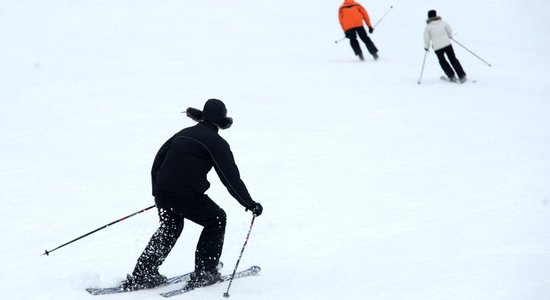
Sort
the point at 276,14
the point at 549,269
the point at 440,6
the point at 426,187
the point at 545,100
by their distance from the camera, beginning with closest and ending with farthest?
the point at 549,269, the point at 426,187, the point at 545,100, the point at 276,14, the point at 440,6

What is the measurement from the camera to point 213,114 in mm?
4812

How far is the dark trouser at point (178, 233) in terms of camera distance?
4824mm

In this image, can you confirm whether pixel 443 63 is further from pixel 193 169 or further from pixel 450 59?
pixel 193 169

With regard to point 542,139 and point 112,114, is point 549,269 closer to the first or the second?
point 542,139

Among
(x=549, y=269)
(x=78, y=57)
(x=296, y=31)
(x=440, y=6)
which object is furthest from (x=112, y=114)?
(x=440, y=6)

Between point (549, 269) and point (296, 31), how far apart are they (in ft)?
45.5

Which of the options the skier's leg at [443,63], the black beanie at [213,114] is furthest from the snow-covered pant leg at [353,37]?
the black beanie at [213,114]

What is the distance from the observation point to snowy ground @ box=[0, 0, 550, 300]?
5605 mm

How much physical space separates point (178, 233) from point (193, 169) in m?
0.52

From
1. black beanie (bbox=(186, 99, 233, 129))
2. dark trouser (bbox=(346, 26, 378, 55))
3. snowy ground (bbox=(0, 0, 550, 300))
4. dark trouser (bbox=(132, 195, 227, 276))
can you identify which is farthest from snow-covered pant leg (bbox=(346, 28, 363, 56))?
dark trouser (bbox=(132, 195, 227, 276))

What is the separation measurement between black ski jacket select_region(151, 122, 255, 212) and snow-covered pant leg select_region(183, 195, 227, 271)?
0.07m

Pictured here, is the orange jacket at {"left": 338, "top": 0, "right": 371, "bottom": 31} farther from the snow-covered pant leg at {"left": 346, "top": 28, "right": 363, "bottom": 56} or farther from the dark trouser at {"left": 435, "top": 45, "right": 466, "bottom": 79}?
the dark trouser at {"left": 435, "top": 45, "right": 466, "bottom": 79}

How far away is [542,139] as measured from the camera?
9695 millimetres

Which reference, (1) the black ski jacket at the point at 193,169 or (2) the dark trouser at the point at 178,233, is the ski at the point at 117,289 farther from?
(1) the black ski jacket at the point at 193,169
